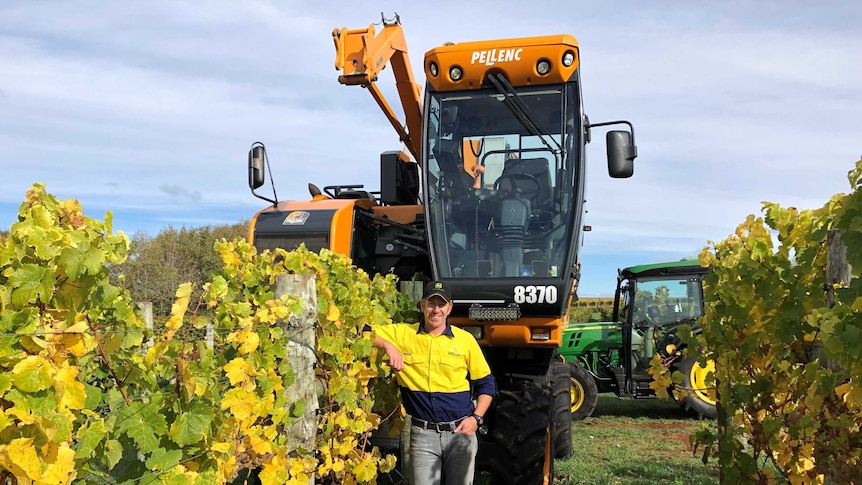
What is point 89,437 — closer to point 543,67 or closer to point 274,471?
point 274,471

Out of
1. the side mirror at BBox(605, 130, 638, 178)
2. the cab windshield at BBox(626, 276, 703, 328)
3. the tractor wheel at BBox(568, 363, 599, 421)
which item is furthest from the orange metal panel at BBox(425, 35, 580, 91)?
the cab windshield at BBox(626, 276, 703, 328)

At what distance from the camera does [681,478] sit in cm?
630

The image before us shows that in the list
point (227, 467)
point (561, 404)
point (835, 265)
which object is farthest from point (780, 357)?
point (561, 404)

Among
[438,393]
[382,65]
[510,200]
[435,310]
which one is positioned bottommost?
[438,393]

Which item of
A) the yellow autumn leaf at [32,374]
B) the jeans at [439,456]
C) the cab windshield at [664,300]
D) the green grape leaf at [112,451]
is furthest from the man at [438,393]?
the cab windshield at [664,300]

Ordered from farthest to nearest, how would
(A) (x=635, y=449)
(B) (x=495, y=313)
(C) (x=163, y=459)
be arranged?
(A) (x=635, y=449) < (B) (x=495, y=313) < (C) (x=163, y=459)

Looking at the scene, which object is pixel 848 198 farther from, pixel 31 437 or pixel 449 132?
pixel 449 132

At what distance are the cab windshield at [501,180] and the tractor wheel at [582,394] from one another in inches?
206

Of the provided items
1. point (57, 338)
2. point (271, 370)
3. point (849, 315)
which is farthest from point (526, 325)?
point (57, 338)

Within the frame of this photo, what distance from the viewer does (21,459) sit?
148cm

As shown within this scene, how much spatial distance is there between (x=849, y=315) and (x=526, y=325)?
2507 mm

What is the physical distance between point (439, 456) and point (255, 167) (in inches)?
110

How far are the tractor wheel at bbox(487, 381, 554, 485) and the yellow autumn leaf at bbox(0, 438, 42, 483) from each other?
11.0ft

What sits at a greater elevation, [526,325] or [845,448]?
[526,325]
